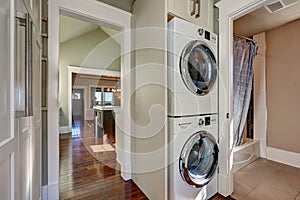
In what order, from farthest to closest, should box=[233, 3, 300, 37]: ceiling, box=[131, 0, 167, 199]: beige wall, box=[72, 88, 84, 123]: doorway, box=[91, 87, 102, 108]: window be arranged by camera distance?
box=[91, 87, 102, 108]: window
box=[72, 88, 84, 123]: doorway
box=[233, 3, 300, 37]: ceiling
box=[131, 0, 167, 199]: beige wall

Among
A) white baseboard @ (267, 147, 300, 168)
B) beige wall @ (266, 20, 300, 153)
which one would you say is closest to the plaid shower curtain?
beige wall @ (266, 20, 300, 153)

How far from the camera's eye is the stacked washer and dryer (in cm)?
152

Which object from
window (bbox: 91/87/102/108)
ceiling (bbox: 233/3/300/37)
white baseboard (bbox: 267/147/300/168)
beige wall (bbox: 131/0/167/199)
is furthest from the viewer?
window (bbox: 91/87/102/108)

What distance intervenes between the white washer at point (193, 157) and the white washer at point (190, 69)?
0.38ft

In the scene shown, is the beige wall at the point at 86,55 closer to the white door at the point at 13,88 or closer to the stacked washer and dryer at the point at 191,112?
the stacked washer and dryer at the point at 191,112

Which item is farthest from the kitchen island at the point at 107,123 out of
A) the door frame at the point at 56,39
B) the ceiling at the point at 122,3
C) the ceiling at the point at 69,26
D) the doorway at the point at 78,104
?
the doorway at the point at 78,104

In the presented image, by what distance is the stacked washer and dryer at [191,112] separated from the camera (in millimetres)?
1520

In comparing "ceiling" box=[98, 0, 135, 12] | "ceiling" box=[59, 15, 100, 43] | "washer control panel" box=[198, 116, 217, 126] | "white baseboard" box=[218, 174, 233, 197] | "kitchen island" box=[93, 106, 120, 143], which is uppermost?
"ceiling" box=[59, 15, 100, 43]

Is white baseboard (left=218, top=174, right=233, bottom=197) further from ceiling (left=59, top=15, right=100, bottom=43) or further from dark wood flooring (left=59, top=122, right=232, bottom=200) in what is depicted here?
ceiling (left=59, top=15, right=100, bottom=43)

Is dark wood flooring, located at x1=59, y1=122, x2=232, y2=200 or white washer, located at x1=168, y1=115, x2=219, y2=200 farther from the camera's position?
dark wood flooring, located at x1=59, y1=122, x2=232, y2=200

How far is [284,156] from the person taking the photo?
277 centimetres

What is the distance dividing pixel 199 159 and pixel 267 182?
3.71 ft

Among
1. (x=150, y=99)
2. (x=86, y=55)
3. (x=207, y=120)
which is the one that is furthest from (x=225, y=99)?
(x=86, y=55)

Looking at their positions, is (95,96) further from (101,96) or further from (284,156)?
(284,156)
